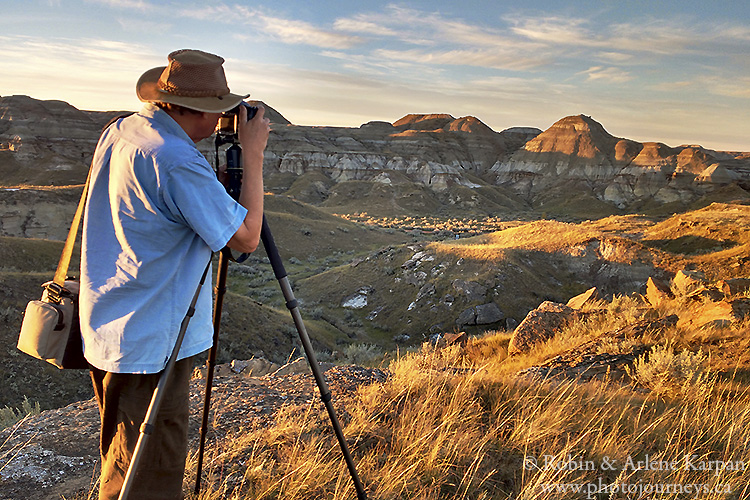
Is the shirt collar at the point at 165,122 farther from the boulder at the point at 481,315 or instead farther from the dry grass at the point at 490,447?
the boulder at the point at 481,315

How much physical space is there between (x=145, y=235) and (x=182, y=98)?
1.79 ft

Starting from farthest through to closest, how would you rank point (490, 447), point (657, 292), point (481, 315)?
point (481, 315), point (657, 292), point (490, 447)

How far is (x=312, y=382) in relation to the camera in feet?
13.7

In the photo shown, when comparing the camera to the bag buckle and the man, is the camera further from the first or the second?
the bag buckle

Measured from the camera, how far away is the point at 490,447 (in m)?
2.79

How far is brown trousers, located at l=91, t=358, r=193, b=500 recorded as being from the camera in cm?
178

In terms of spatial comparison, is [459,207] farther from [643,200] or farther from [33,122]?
[33,122]

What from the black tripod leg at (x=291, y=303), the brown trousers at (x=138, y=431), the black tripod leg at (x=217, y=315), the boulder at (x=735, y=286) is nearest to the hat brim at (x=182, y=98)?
the black tripod leg at (x=291, y=303)

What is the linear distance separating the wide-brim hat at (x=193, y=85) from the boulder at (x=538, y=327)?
24.0 ft

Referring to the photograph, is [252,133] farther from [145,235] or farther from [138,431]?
[138,431]

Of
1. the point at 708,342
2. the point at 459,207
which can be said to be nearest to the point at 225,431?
the point at 708,342

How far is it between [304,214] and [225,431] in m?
41.9

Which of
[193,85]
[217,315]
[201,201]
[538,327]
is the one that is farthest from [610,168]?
[201,201]

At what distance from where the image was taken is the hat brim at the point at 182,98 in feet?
5.65
